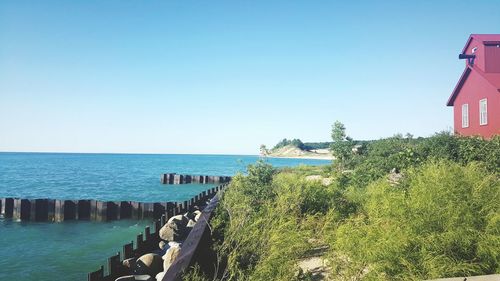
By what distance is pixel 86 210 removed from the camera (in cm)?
2291

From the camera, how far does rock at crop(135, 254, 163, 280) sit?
9859mm

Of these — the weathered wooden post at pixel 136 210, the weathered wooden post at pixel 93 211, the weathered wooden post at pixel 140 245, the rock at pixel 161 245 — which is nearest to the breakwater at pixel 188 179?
the weathered wooden post at pixel 136 210

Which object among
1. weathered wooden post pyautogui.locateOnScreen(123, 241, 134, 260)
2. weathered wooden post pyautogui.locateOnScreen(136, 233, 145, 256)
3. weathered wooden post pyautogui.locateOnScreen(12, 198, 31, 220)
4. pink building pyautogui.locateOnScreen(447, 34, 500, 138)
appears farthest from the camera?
weathered wooden post pyautogui.locateOnScreen(12, 198, 31, 220)

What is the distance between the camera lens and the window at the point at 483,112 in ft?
66.5

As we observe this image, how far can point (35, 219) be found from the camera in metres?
23.0

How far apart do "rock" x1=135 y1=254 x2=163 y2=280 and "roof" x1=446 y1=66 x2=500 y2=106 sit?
19.6 meters

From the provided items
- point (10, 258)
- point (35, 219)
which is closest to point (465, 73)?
point (10, 258)

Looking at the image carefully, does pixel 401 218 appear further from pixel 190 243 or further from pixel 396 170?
pixel 396 170

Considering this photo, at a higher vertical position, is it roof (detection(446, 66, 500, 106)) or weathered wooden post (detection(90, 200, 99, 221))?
roof (detection(446, 66, 500, 106))

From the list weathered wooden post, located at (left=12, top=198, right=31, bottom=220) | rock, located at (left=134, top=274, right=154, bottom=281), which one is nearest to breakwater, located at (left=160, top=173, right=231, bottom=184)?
weathered wooden post, located at (left=12, top=198, right=31, bottom=220)

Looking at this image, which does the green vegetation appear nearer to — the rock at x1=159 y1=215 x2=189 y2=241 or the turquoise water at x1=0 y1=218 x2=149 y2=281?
the rock at x1=159 y1=215 x2=189 y2=241

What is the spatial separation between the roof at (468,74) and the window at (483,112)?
115 cm

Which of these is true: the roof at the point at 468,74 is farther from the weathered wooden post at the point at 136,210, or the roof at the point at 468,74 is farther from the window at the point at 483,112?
the weathered wooden post at the point at 136,210

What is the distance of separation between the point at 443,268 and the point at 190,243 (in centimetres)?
502
